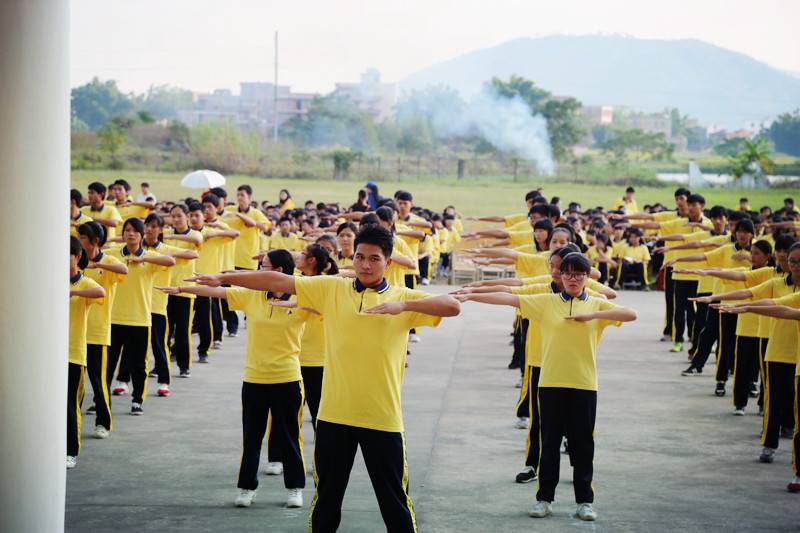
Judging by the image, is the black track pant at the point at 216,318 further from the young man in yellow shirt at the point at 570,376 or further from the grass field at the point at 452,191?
the grass field at the point at 452,191

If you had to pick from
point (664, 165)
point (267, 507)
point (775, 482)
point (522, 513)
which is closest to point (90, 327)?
point (267, 507)

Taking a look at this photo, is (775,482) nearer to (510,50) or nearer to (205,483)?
(205,483)

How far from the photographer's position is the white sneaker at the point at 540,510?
22.1ft

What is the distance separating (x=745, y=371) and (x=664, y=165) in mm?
39759

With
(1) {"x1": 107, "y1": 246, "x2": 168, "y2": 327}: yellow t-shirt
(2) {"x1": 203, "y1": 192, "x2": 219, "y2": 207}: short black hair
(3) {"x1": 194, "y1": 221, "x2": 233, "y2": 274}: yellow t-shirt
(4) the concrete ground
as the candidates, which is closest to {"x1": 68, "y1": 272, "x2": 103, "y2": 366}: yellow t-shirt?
(4) the concrete ground

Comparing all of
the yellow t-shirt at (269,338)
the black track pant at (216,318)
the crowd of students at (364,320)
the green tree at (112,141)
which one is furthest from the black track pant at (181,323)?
the green tree at (112,141)

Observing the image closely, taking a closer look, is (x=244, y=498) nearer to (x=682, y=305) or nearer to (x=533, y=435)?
(x=533, y=435)

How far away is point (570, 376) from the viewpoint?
260 inches

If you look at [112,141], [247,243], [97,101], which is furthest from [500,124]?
[247,243]

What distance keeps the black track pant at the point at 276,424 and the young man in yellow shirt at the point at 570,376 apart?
1.49 meters

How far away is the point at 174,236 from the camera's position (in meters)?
10.7

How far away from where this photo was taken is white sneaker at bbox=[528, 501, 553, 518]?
673 cm

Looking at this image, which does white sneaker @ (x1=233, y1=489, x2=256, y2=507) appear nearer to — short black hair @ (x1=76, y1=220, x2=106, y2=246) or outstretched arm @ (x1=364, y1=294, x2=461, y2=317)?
outstretched arm @ (x1=364, y1=294, x2=461, y2=317)

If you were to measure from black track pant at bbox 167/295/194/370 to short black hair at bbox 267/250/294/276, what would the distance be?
182 inches
